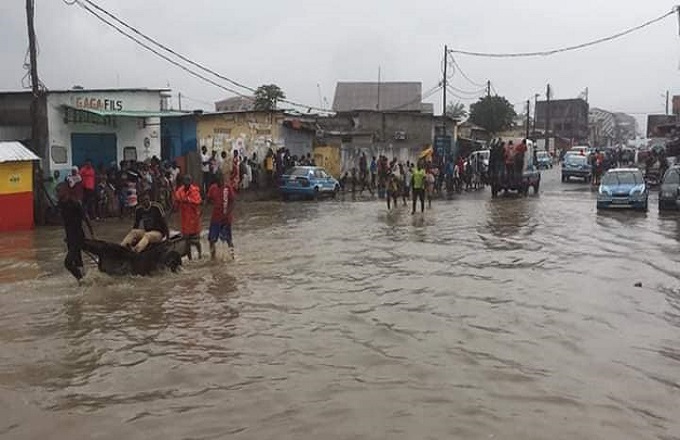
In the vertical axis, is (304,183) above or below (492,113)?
below

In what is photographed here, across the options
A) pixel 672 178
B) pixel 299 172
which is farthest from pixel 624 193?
pixel 299 172

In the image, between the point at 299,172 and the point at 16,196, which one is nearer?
the point at 16,196

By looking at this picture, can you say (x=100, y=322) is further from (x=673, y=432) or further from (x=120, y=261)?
(x=673, y=432)

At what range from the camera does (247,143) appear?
31.6m

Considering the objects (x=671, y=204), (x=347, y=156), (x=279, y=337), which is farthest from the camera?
(x=347, y=156)

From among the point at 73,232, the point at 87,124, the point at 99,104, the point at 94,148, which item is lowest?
the point at 73,232

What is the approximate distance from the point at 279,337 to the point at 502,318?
2.98 metres

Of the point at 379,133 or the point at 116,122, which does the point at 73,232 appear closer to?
the point at 116,122

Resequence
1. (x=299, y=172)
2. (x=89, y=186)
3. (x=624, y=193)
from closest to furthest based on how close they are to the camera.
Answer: (x=89, y=186), (x=624, y=193), (x=299, y=172)

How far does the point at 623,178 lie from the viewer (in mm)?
25078

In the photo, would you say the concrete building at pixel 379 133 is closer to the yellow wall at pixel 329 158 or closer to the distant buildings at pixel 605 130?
the yellow wall at pixel 329 158

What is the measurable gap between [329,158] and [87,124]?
18654 mm

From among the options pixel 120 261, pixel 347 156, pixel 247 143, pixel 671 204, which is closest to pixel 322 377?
pixel 120 261

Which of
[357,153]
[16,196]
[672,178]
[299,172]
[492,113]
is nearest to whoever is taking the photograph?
[16,196]
